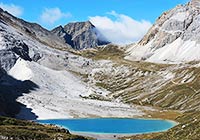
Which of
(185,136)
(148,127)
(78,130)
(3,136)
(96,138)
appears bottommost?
(3,136)

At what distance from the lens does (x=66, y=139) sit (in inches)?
4060

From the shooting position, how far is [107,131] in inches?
6811

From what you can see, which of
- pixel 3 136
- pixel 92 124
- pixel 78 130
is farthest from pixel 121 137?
pixel 3 136

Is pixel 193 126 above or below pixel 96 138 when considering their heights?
below

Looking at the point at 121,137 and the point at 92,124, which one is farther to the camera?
the point at 92,124

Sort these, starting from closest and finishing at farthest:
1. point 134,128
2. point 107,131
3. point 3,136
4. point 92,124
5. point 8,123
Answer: point 3,136 → point 8,123 → point 107,131 → point 134,128 → point 92,124

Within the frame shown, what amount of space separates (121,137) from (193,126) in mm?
53580

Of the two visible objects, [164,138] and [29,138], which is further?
[164,138]

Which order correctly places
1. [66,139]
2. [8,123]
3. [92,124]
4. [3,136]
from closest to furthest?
[3,136], [66,139], [8,123], [92,124]

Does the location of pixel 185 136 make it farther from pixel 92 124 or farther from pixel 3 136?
pixel 92 124

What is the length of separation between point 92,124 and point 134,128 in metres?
21.5

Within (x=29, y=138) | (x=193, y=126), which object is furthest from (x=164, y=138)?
(x=29, y=138)

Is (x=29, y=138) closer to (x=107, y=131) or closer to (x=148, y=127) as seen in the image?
(x=107, y=131)

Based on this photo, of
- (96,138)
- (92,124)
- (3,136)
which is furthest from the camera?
(92,124)
